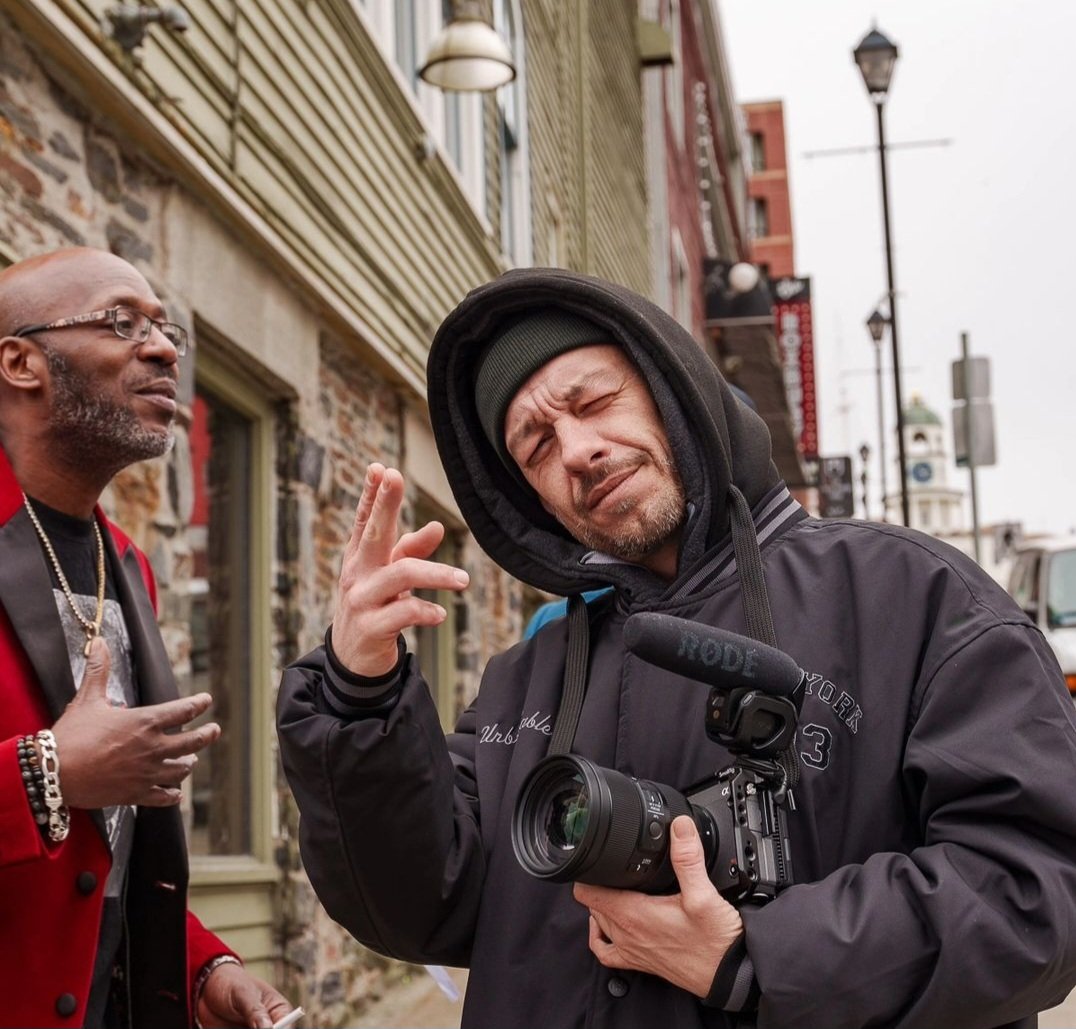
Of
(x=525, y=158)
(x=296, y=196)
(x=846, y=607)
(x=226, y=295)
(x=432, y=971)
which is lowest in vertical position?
(x=432, y=971)

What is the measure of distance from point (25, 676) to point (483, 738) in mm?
752

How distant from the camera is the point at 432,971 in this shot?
2.58 m

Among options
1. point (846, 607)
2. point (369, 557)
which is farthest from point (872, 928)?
point (369, 557)

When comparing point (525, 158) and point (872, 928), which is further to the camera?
point (525, 158)

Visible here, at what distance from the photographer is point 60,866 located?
2.48m

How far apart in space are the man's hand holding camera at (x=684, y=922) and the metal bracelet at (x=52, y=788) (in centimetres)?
84

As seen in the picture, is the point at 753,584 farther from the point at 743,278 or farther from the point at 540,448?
the point at 743,278

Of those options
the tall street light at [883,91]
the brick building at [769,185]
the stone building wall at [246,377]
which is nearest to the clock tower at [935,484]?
the brick building at [769,185]

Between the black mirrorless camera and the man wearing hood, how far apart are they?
4 centimetres

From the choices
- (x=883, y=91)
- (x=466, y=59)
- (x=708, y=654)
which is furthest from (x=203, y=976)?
(x=883, y=91)

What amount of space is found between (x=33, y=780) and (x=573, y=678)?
2.70ft

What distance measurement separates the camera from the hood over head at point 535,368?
2.48m

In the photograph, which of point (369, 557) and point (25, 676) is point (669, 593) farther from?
point (25, 676)

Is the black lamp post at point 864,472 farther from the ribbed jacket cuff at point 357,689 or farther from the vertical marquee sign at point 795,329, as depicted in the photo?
the ribbed jacket cuff at point 357,689
